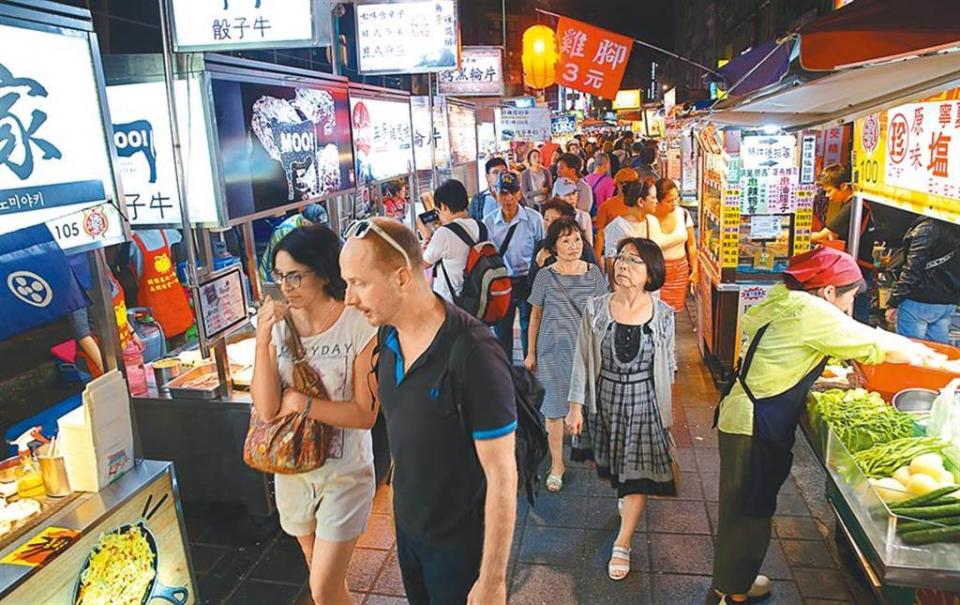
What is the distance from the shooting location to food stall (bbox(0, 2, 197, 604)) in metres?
2.63

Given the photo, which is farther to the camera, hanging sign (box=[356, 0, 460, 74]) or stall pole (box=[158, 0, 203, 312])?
hanging sign (box=[356, 0, 460, 74])

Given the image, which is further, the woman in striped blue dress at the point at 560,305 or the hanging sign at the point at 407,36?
the hanging sign at the point at 407,36

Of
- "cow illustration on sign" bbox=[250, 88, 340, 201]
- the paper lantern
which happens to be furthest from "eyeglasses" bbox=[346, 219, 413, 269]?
the paper lantern

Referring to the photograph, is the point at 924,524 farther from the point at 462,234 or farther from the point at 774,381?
the point at 462,234

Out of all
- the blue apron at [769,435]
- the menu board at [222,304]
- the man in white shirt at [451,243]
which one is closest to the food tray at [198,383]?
the menu board at [222,304]

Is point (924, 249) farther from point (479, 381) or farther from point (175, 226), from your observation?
point (175, 226)

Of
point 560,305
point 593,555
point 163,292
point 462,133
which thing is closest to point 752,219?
point 560,305

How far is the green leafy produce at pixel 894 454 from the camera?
3119 millimetres

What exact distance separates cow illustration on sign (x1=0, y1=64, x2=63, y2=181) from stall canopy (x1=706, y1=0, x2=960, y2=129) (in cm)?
322

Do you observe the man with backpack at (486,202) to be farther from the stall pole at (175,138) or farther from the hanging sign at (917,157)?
the stall pole at (175,138)

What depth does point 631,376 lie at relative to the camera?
161 inches

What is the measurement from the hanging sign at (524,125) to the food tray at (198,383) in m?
13.2

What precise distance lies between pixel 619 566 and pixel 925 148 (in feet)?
11.3

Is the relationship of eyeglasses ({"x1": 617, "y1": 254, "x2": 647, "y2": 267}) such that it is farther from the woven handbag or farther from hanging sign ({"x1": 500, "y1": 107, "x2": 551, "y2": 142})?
hanging sign ({"x1": 500, "y1": 107, "x2": 551, "y2": 142})
